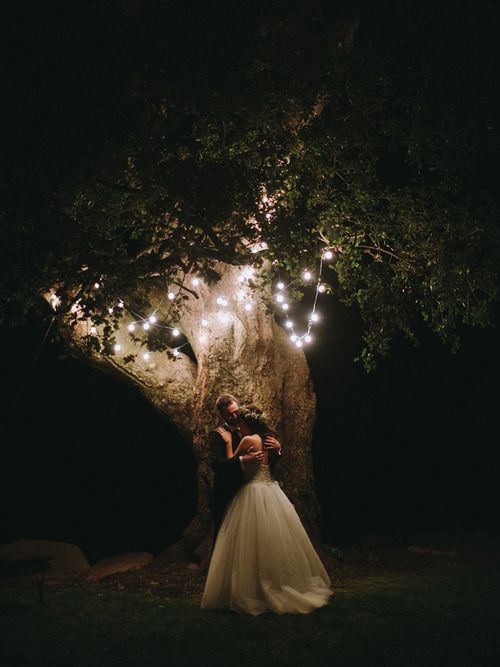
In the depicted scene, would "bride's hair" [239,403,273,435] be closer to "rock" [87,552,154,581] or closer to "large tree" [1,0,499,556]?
"large tree" [1,0,499,556]

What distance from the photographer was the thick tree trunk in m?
8.36

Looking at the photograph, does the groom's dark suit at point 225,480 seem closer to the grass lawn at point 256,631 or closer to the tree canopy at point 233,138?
the grass lawn at point 256,631

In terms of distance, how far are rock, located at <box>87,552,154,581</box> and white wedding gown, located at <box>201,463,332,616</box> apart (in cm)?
283

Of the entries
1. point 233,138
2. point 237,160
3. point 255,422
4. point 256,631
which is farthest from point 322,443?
point 256,631

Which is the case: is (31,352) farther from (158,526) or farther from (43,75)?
(43,75)

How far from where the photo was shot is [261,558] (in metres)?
5.61

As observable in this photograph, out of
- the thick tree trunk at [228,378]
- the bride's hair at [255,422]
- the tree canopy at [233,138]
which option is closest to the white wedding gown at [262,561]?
the bride's hair at [255,422]

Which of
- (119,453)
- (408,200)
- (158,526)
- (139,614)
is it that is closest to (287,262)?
(408,200)

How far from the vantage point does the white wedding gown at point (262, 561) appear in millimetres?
5527

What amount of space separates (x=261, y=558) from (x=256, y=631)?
0.72 m

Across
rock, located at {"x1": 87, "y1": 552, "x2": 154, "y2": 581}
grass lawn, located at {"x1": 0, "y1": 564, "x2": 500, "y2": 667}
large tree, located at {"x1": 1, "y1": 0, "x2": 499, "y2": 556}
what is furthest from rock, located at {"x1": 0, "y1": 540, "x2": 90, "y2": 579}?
grass lawn, located at {"x1": 0, "y1": 564, "x2": 500, "y2": 667}

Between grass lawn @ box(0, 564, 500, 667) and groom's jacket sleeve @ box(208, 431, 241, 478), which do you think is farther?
groom's jacket sleeve @ box(208, 431, 241, 478)

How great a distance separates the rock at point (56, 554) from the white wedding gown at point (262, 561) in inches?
126

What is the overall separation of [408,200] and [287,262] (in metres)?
1.72
